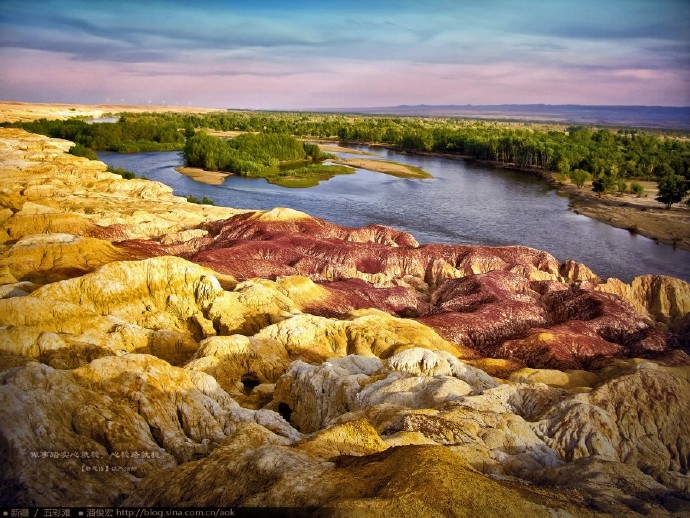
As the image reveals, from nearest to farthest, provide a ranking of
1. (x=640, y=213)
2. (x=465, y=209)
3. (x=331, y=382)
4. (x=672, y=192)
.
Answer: (x=331, y=382) → (x=640, y=213) → (x=465, y=209) → (x=672, y=192)

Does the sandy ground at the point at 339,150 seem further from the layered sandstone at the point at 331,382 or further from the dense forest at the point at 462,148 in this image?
the layered sandstone at the point at 331,382

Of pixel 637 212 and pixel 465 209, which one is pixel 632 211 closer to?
pixel 637 212

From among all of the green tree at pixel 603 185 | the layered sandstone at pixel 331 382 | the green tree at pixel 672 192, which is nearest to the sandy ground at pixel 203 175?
the layered sandstone at pixel 331 382

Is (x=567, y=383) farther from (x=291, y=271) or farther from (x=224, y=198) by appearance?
(x=224, y=198)

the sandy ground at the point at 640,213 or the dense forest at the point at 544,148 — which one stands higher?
the dense forest at the point at 544,148

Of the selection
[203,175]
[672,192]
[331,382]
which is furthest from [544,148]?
[331,382]

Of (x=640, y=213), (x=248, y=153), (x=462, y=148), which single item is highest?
(x=462, y=148)

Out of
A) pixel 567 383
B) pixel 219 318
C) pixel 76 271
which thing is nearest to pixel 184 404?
pixel 219 318
